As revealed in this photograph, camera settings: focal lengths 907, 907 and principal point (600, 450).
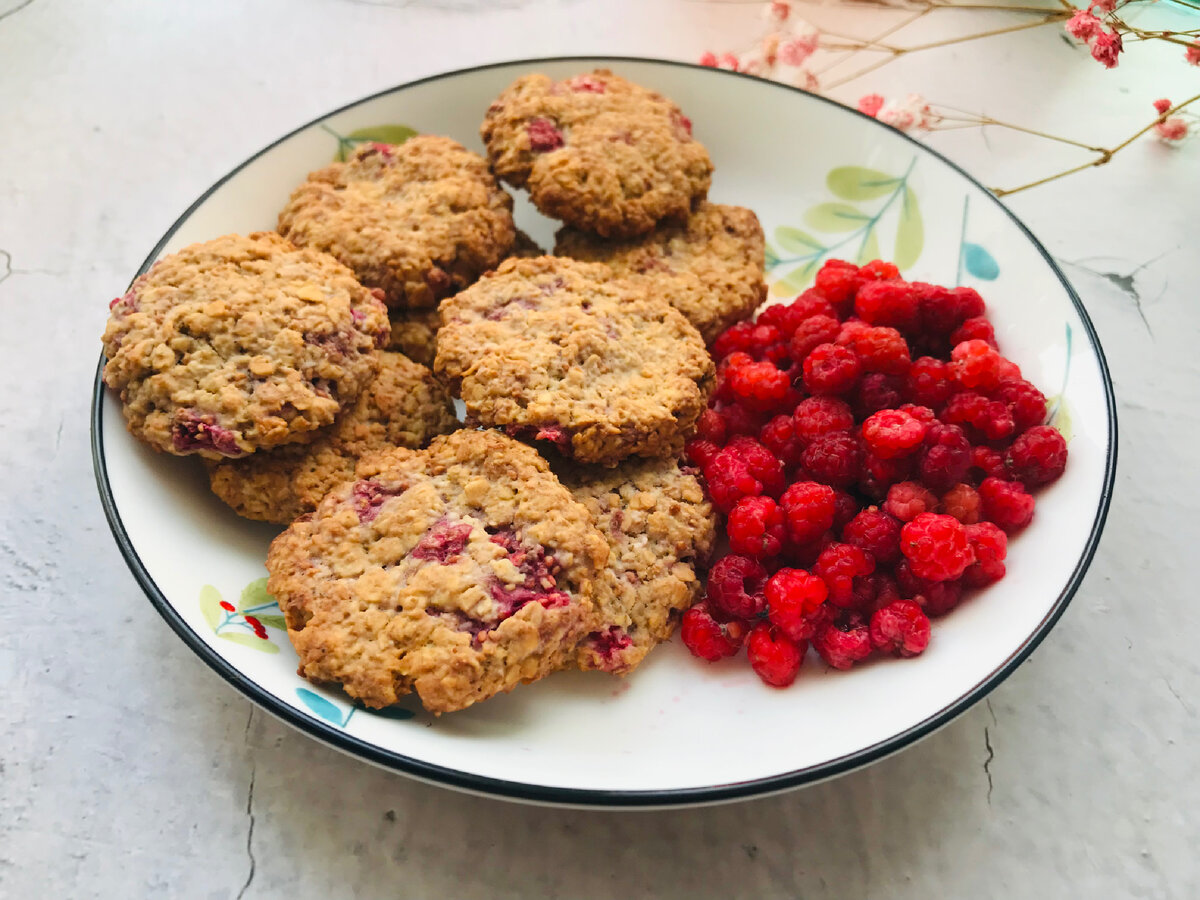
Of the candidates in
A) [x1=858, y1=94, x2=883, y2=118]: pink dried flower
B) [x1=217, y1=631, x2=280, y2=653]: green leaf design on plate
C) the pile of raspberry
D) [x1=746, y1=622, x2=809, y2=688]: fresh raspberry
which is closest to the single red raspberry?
the pile of raspberry

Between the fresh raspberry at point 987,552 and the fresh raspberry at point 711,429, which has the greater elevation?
the fresh raspberry at point 711,429

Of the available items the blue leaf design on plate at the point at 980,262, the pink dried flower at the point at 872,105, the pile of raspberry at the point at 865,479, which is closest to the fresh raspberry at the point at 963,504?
the pile of raspberry at the point at 865,479

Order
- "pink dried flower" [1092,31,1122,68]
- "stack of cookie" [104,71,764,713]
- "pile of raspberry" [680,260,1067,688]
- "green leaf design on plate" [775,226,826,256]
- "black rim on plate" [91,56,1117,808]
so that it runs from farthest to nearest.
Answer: "green leaf design on plate" [775,226,826,256] < "pink dried flower" [1092,31,1122,68] < "pile of raspberry" [680,260,1067,688] < "stack of cookie" [104,71,764,713] < "black rim on plate" [91,56,1117,808]

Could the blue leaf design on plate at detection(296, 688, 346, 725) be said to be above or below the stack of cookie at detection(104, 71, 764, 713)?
below

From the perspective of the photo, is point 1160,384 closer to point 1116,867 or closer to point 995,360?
point 995,360

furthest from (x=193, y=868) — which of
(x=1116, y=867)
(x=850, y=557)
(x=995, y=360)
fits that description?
(x=995, y=360)

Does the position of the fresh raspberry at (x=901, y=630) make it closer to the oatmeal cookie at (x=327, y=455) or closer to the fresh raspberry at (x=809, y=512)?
the fresh raspberry at (x=809, y=512)

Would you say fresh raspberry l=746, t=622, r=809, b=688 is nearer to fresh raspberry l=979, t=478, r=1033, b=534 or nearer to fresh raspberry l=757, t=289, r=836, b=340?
fresh raspberry l=979, t=478, r=1033, b=534

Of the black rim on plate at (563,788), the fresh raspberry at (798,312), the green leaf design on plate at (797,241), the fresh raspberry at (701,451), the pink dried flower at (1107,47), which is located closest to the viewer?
the black rim on plate at (563,788)
